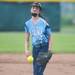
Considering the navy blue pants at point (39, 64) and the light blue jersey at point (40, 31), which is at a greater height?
the light blue jersey at point (40, 31)

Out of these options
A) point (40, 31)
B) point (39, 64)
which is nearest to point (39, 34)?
point (40, 31)

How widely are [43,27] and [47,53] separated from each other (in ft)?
1.64

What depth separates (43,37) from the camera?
8.47 metres

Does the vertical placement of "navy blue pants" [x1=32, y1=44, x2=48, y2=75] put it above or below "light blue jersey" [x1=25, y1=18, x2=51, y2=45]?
below

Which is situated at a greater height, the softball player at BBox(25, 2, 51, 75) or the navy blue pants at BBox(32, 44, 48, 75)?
the softball player at BBox(25, 2, 51, 75)

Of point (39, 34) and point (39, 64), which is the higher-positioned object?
point (39, 34)

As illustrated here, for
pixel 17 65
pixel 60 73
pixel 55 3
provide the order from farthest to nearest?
pixel 55 3 < pixel 17 65 < pixel 60 73

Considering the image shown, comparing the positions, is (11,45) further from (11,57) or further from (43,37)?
(43,37)

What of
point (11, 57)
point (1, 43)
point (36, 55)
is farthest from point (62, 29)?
point (36, 55)

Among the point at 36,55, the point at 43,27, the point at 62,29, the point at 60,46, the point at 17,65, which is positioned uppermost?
the point at 43,27

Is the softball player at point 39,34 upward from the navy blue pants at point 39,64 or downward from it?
upward

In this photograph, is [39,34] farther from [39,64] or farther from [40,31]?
[39,64]

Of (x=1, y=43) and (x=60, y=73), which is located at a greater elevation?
(x=60, y=73)

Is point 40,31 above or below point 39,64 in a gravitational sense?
above
